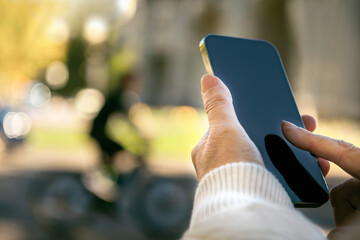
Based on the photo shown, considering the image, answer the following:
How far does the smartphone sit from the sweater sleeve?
0.26 metres

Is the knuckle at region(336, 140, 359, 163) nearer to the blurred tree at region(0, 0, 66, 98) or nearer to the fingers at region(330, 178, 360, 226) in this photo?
the fingers at region(330, 178, 360, 226)

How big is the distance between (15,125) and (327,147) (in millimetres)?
12470

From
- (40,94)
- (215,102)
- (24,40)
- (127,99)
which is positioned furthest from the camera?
(40,94)

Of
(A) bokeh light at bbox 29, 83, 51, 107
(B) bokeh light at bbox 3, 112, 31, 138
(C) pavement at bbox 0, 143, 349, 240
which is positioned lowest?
(A) bokeh light at bbox 29, 83, 51, 107

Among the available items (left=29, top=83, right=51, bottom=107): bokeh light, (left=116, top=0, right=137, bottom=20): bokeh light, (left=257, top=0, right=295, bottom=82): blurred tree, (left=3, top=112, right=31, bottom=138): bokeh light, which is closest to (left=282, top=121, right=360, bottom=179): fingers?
(left=116, top=0, right=137, bottom=20): bokeh light

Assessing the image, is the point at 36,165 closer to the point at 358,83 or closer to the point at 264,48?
the point at 264,48

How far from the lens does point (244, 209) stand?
683 millimetres

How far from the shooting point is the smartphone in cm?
104

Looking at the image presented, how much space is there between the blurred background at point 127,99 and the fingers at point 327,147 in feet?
9.95

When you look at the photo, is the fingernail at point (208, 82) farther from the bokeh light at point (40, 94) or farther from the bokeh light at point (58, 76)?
the bokeh light at point (58, 76)

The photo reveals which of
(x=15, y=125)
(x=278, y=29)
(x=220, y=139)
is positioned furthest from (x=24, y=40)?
(x=220, y=139)

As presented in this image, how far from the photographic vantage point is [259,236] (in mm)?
631

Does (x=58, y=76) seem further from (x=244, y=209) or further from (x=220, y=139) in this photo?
(x=244, y=209)

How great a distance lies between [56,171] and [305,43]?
20827 millimetres
